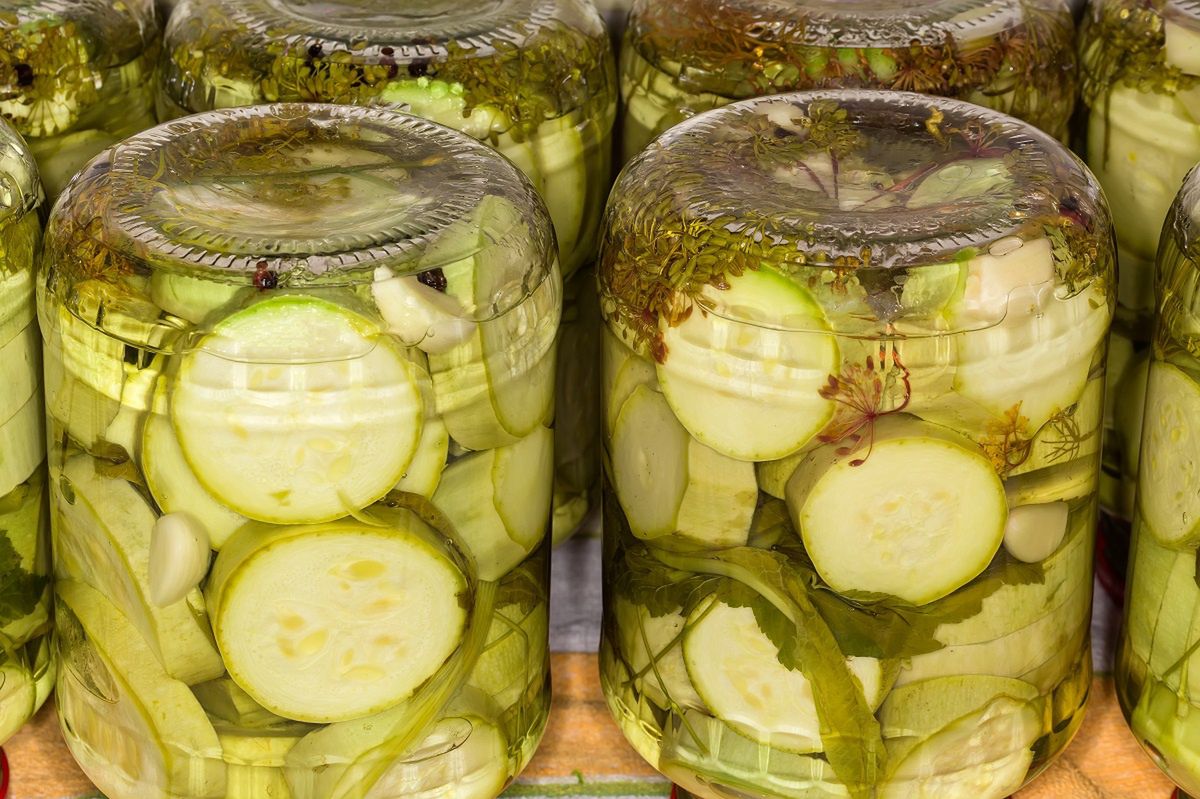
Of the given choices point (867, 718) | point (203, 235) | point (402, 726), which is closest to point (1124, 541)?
point (867, 718)

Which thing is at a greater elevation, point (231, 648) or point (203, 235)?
point (203, 235)

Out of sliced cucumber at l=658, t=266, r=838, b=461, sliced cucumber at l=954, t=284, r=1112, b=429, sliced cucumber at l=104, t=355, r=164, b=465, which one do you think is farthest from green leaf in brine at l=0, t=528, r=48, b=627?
sliced cucumber at l=954, t=284, r=1112, b=429

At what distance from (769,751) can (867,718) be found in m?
0.05

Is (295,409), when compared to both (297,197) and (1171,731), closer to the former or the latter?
(297,197)

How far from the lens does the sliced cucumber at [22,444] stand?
779 millimetres

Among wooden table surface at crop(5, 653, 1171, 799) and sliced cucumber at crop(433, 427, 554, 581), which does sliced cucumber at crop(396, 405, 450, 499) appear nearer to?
sliced cucumber at crop(433, 427, 554, 581)

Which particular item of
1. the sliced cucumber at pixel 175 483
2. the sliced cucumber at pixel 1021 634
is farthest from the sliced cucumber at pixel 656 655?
the sliced cucumber at pixel 175 483

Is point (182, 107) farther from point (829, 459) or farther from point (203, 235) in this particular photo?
point (829, 459)

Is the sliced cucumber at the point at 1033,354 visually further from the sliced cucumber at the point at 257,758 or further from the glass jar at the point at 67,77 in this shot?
the glass jar at the point at 67,77

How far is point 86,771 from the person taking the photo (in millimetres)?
799

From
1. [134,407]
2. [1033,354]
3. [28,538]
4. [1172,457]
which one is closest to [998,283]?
[1033,354]

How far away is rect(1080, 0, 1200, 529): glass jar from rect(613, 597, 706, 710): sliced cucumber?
0.91ft

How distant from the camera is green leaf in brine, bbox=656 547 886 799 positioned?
0.74m

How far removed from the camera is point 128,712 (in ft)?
2.48
